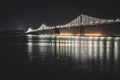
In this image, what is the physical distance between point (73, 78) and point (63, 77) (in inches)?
14.6

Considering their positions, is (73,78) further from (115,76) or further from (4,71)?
(4,71)

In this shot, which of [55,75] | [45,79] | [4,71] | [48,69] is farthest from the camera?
[48,69]

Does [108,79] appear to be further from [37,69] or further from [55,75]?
[37,69]

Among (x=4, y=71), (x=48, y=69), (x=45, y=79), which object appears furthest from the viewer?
(x=48, y=69)

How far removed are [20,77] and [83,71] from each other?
8.27 feet

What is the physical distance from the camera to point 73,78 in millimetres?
10328

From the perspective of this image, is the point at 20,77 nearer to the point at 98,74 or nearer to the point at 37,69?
the point at 37,69

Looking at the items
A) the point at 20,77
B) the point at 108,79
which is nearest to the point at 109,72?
the point at 108,79

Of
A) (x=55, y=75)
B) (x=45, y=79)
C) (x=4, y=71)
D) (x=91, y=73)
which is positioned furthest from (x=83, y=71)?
(x=4, y=71)

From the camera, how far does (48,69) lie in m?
12.4

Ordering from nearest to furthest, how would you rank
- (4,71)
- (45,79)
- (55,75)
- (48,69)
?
(45,79) → (55,75) → (4,71) → (48,69)

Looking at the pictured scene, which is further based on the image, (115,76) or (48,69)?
(48,69)

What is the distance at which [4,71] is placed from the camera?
458 inches

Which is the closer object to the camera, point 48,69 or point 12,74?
point 12,74
